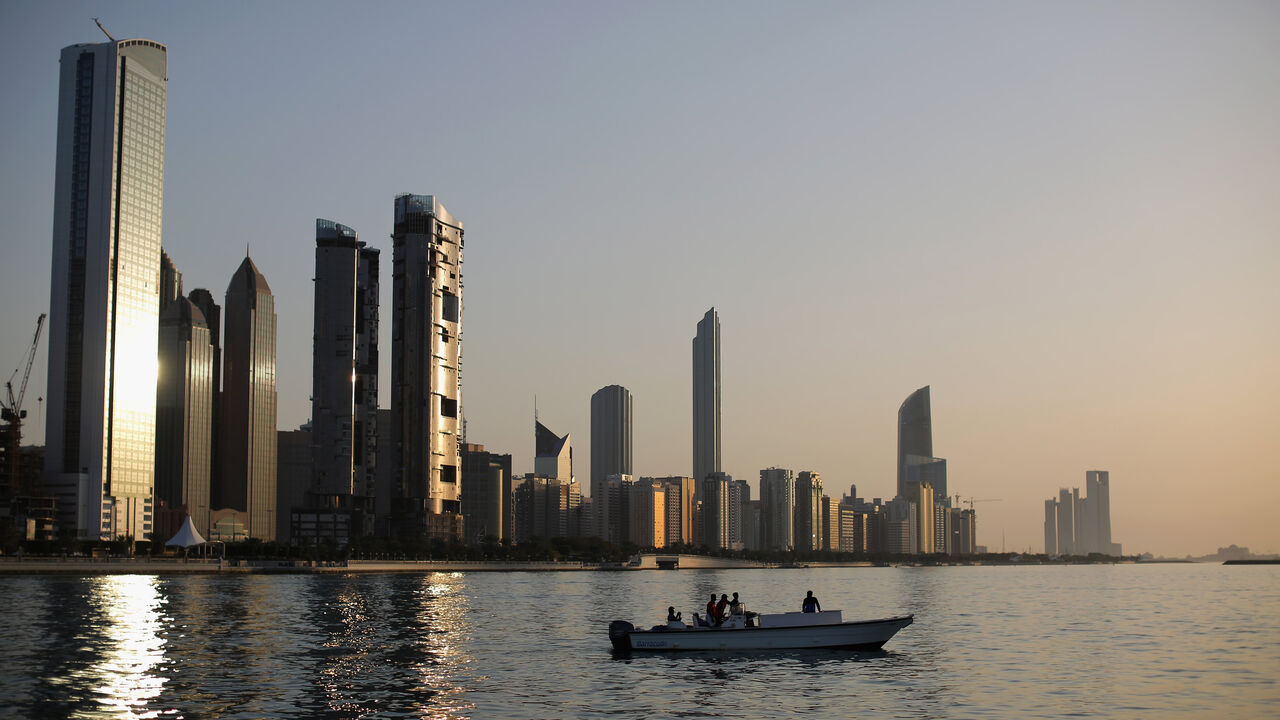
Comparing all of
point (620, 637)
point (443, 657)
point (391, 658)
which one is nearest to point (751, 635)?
point (620, 637)

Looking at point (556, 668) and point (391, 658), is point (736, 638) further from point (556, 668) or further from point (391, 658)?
point (391, 658)

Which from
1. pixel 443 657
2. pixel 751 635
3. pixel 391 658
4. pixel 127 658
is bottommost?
pixel 443 657

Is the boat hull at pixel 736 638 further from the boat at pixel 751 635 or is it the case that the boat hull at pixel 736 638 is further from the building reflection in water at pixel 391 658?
the building reflection in water at pixel 391 658

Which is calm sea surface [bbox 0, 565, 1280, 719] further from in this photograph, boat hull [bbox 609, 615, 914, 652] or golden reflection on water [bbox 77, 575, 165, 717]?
boat hull [bbox 609, 615, 914, 652]

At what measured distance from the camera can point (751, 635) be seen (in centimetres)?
7562

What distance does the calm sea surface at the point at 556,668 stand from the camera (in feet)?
182

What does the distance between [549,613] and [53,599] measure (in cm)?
5288

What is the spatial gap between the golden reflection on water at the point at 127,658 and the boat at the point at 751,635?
2733 cm

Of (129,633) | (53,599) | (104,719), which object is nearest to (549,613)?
(129,633)

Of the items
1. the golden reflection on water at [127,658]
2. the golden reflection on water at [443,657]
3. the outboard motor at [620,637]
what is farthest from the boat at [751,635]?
the golden reflection on water at [127,658]

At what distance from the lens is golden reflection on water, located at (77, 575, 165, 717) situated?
55031 mm

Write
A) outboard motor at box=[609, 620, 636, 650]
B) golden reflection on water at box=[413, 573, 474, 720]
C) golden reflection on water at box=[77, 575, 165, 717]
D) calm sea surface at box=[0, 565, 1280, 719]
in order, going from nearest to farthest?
golden reflection on water at box=[413, 573, 474, 720] < golden reflection on water at box=[77, 575, 165, 717] < calm sea surface at box=[0, 565, 1280, 719] < outboard motor at box=[609, 620, 636, 650]

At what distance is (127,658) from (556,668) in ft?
81.8

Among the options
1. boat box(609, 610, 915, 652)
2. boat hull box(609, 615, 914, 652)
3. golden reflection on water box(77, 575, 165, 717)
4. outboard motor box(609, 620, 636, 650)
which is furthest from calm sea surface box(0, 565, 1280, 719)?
outboard motor box(609, 620, 636, 650)
